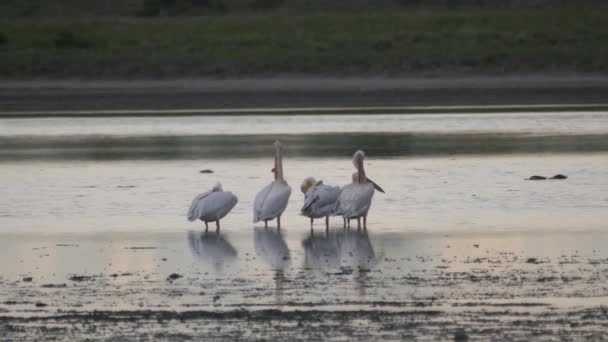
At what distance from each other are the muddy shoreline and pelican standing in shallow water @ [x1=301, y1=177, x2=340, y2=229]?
17956 millimetres

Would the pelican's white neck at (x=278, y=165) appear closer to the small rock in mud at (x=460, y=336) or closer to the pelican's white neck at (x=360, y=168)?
the pelican's white neck at (x=360, y=168)

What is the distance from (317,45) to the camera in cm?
4125

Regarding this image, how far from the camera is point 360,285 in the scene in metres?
9.95

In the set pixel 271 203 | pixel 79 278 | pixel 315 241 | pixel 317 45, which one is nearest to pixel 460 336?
pixel 79 278

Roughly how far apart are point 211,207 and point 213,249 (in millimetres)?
1144

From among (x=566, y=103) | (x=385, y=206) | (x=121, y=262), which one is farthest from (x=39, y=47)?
(x=121, y=262)

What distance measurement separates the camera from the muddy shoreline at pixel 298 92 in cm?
3219

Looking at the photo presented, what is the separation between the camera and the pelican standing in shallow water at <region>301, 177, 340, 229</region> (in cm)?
1321

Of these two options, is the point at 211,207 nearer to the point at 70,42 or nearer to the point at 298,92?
the point at 298,92

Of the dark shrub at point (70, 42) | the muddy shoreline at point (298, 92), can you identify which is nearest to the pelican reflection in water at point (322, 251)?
the muddy shoreline at point (298, 92)

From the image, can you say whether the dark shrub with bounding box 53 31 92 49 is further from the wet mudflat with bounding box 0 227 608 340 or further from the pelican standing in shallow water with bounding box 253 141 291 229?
the wet mudflat with bounding box 0 227 608 340

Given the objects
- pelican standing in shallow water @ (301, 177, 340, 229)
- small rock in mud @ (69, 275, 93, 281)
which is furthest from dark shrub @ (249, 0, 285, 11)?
small rock in mud @ (69, 275, 93, 281)

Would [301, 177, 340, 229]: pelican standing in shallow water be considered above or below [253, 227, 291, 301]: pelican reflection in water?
above

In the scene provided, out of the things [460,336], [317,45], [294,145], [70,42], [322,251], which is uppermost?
[70,42]
